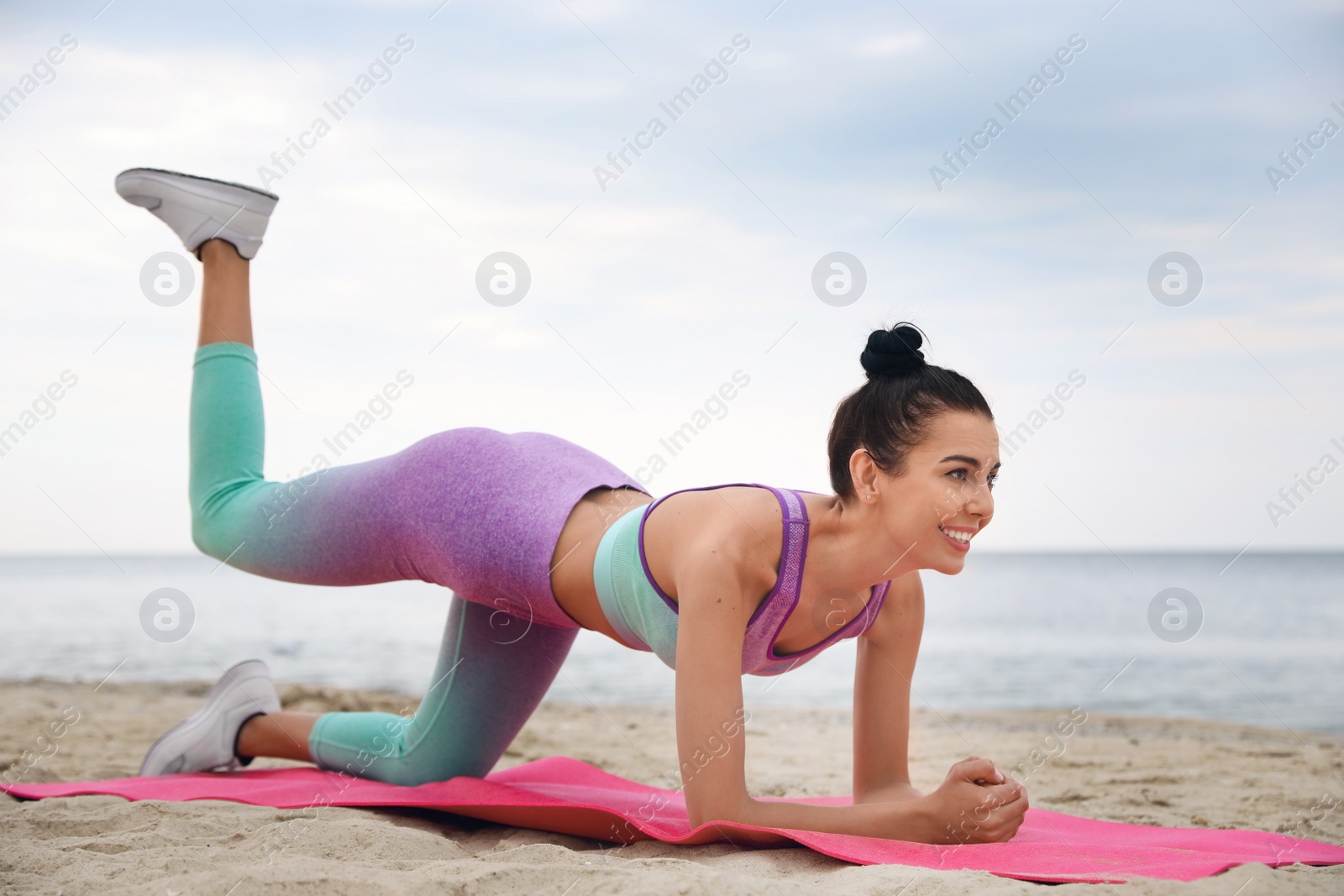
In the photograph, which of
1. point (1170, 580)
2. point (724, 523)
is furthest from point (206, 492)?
point (1170, 580)

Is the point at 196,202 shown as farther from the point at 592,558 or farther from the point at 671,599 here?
the point at 671,599

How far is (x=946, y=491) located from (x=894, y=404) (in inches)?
9.4

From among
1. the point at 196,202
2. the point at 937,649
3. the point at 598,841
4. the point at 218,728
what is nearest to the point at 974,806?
the point at 598,841

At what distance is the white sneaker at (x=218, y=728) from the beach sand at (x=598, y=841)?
1.23 feet

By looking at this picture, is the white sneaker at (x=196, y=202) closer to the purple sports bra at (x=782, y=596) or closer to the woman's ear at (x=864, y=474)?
the purple sports bra at (x=782, y=596)

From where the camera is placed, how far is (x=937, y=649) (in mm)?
11633

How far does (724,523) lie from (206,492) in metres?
1.73

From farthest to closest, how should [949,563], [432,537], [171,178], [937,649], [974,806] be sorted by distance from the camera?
[937,649] < [171,178] < [432,537] < [949,563] < [974,806]

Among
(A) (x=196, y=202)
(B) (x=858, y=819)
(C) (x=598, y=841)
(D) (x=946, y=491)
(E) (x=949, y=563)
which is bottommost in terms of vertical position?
(C) (x=598, y=841)

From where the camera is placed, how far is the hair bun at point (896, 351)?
2314mm

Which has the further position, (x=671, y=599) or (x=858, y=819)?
(x=671, y=599)

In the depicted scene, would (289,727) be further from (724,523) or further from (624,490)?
(724,523)

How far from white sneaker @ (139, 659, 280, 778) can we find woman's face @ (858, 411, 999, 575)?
241cm

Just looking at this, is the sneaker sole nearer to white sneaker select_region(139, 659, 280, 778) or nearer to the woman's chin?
white sneaker select_region(139, 659, 280, 778)
